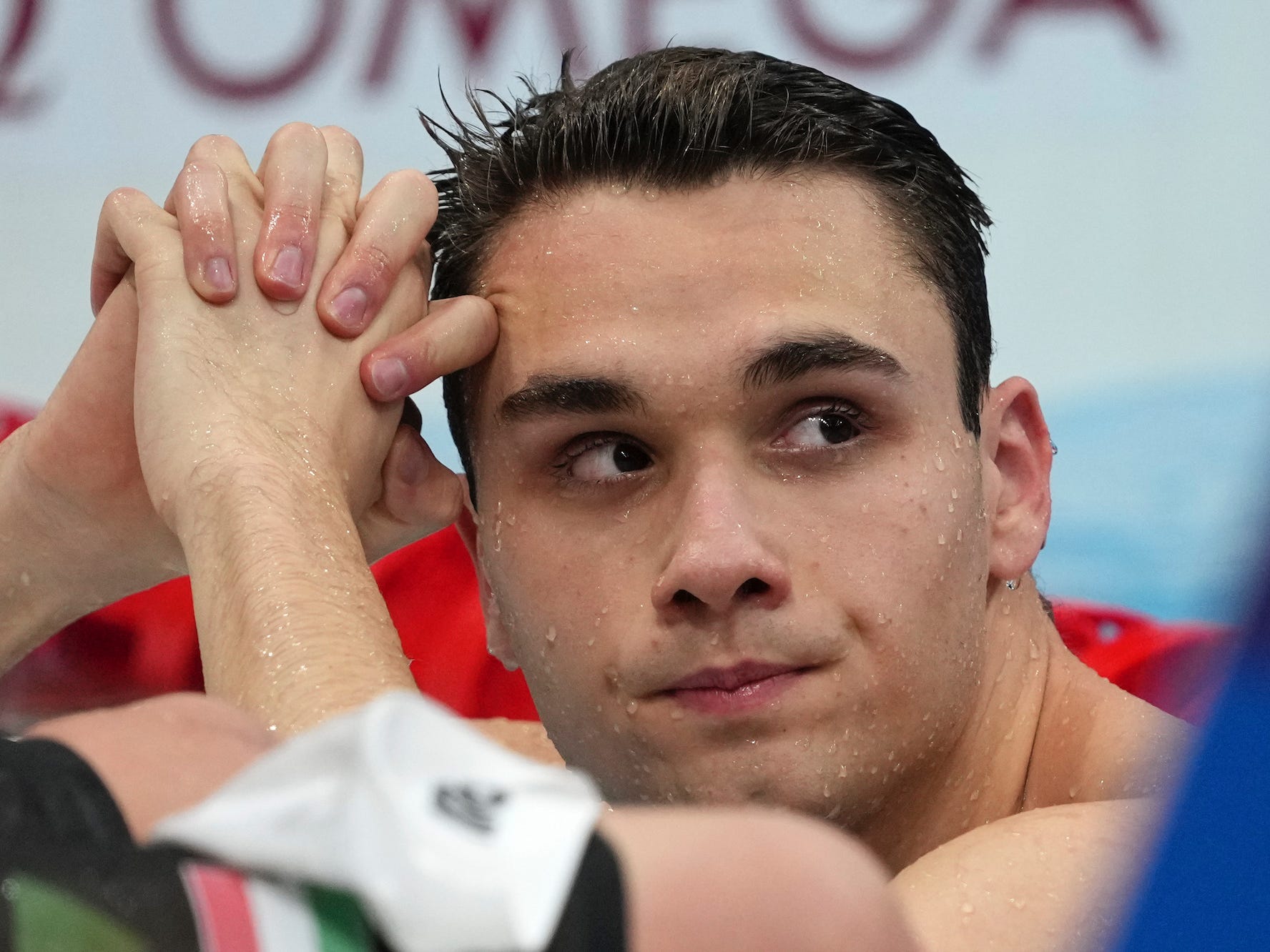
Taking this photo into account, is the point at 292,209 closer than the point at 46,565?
Yes

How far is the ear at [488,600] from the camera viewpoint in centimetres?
131

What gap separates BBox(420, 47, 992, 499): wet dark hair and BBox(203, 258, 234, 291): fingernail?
8.3 inches

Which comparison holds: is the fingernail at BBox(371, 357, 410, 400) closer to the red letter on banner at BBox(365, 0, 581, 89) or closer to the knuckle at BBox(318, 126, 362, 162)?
the knuckle at BBox(318, 126, 362, 162)

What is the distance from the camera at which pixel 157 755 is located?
0.52 m

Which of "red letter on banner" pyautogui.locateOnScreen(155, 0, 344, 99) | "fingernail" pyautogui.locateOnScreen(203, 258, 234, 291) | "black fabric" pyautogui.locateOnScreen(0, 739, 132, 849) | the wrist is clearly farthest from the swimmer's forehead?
"red letter on banner" pyautogui.locateOnScreen(155, 0, 344, 99)

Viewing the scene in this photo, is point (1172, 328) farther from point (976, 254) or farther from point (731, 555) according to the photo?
point (731, 555)

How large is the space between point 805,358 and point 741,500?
0.41 feet

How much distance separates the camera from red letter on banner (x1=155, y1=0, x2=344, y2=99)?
95.5 inches

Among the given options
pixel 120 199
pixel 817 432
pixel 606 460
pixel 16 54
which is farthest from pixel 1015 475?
pixel 16 54

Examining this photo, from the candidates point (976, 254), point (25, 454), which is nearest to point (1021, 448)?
point (976, 254)

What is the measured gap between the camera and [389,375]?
3.94 feet

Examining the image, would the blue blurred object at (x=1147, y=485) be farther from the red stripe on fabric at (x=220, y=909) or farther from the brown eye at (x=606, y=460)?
the red stripe on fabric at (x=220, y=909)

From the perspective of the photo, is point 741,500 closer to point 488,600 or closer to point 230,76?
point 488,600

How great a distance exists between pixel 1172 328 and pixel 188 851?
2.30 metres
